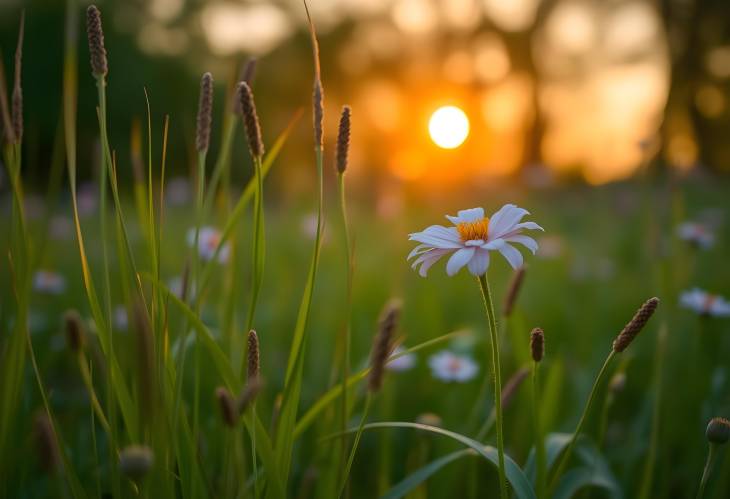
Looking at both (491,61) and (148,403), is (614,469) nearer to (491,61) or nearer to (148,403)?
(148,403)

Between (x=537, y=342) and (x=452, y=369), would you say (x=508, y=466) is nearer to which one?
(x=537, y=342)

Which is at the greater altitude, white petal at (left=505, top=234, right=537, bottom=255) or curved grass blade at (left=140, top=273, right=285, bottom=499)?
white petal at (left=505, top=234, right=537, bottom=255)

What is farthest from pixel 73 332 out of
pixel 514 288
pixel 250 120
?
pixel 514 288

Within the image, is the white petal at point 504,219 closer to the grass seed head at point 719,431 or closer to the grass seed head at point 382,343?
the grass seed head at point 382,343

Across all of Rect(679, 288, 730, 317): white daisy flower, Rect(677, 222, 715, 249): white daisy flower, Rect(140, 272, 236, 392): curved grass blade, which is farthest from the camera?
Rect(677, 222, 715, 249): white daisy flower

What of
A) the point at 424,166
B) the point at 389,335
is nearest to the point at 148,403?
the point at 389,335

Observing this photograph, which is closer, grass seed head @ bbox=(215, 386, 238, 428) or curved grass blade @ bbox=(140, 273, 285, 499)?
grass seed head @ bbox=(215, 386, 238, 428)

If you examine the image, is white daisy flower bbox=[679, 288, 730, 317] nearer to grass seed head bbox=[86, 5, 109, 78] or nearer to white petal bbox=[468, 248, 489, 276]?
white petal bbox=[468, 248, 489, 276]

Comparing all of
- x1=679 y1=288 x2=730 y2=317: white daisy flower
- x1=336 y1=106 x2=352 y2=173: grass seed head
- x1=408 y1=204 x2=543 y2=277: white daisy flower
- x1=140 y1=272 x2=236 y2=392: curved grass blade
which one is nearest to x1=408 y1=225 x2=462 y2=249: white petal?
x1=408 y1=204 x2=543 y2=277: white daisy flower

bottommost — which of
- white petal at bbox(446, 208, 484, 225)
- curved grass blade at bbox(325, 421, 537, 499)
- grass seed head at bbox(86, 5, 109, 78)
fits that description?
curved grass blade at bbox(325, 421, 537, 499)
